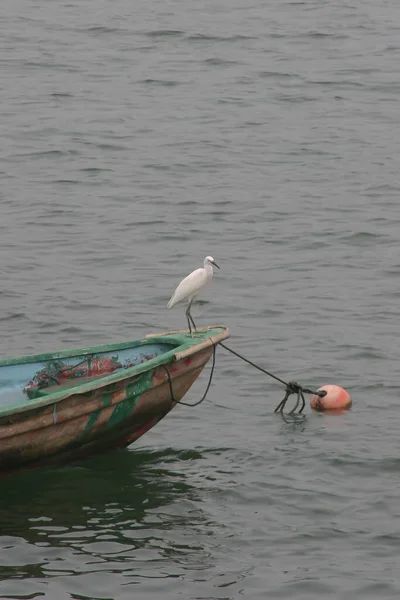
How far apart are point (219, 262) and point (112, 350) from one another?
6053 millimetres

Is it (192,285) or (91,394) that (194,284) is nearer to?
(192,285)

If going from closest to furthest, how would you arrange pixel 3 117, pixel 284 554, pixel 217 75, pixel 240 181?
pixel 284 554 → pixel 240 181 → pixel 3 117 → pixel 217 75

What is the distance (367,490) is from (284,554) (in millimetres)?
1505

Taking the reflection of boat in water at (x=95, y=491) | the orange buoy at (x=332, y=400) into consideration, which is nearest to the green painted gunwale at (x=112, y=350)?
the reflection of boat in water at (x=95, y=491)

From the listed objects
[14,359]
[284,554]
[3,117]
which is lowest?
[284,554]

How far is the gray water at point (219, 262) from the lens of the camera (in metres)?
10.3

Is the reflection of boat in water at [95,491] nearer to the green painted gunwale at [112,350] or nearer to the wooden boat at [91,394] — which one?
the wooden boat at [91,394]

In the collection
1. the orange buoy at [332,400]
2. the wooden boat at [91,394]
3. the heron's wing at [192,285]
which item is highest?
the heron's wing at [192,285]

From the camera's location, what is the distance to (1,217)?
20.0m

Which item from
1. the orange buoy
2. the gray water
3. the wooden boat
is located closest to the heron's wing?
the wooden boat

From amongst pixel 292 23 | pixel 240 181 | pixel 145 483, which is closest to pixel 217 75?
pixel 292 23

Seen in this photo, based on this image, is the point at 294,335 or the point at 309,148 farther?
the point at 309,148

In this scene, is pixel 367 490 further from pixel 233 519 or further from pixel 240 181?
pixel 240 181

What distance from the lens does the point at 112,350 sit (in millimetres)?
12305
